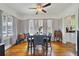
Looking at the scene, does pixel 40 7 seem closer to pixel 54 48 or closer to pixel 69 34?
pixel 69 34

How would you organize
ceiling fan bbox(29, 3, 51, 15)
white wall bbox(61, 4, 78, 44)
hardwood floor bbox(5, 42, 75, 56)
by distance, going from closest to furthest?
ceiling fan bbox(29, 3, 51, 15)
white wall bbox(61, 4, 78, 44)
hardwood floor bbox(5, 42, 75, 56)

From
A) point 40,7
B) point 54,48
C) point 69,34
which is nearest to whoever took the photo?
point 40,7

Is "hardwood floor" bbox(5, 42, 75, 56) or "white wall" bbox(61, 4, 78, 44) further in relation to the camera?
"hardwood floor" bbox(5, 42, 75, 56)

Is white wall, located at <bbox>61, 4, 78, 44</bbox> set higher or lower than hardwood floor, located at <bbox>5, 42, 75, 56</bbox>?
higher

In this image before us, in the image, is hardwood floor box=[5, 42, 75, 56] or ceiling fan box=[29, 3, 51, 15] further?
hardwood floor box=[5, 42, 75, 56]

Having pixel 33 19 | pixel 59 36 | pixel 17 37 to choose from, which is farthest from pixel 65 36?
pixel 17 37

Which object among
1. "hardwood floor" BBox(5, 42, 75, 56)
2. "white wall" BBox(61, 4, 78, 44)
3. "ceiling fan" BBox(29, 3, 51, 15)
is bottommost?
"hardwood floor" BBox(5, 42, 75, 56)

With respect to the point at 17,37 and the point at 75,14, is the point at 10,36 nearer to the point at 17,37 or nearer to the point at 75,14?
the point at 17,37

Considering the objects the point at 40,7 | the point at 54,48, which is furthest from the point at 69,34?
the point at 40,7

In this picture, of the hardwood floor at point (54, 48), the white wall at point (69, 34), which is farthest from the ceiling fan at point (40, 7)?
the hardwood floor at point (54, 48)

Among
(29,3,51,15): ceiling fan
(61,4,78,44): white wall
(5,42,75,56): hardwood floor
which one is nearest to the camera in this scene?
(29,3,51,15): ceiling fan

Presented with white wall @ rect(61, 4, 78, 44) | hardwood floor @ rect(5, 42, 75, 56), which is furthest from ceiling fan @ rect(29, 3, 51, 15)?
hardwood floor @ rect(5, 42, 75, 56)

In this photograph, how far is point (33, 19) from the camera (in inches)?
148

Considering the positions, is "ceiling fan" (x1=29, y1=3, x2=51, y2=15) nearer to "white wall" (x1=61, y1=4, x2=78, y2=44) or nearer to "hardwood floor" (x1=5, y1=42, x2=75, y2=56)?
"white wall" (x1=61, y1=4, x2=78, y2=44)
